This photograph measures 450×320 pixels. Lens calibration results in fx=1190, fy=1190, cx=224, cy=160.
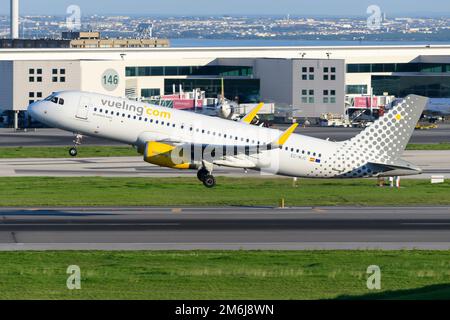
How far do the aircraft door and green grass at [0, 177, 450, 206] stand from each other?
16.8 ft

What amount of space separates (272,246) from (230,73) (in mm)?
133135

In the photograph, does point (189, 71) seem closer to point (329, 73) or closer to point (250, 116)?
A: point (329, 73)

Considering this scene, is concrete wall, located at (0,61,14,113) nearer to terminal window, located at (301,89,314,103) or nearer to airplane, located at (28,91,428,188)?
terminal window, located at (301,89,314,103)

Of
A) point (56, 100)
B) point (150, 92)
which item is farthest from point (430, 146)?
point (150, 92)

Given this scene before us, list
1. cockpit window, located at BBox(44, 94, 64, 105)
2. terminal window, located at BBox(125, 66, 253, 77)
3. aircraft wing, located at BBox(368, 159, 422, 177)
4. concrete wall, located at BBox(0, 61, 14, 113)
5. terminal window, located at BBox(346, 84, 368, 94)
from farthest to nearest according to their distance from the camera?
terminal window, located at BBox(346, 84, 368, 94) → terminal window, located at BBox(125, 66, 253, 77) → concrete wall, located at BBox(0, 61, 14, 113) → cockpit window, located at BBox(44, 94, 64, 105) → aircraft wing, located at BBox(368, 159, 422, 177)

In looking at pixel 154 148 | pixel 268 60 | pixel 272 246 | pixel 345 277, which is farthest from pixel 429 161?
pixel 268 60

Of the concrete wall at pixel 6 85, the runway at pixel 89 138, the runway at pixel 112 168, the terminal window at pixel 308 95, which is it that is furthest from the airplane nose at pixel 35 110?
the terminal window at pixel 308 95

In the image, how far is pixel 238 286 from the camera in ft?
147

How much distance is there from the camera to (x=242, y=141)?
78.3 metres

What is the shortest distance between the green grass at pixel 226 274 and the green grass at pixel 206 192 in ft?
68.9

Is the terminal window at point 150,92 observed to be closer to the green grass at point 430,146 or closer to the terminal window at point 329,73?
the terminal window at point 329,73

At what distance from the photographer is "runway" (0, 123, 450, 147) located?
130m

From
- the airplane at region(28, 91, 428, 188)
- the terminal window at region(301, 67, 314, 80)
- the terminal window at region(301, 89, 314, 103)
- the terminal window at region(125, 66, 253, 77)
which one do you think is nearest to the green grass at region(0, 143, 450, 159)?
the airplane at region(28, 91, 428, 188)

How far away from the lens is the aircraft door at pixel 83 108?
257 ft
